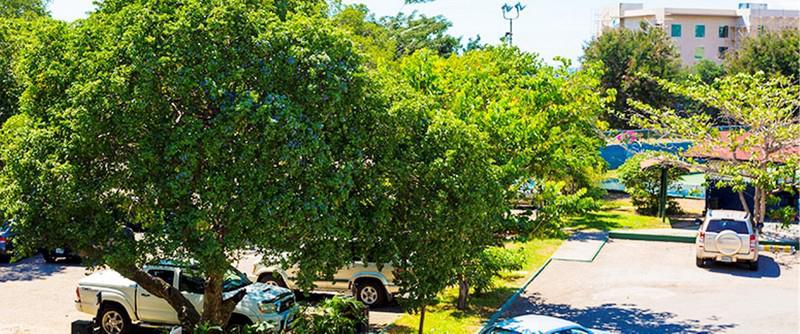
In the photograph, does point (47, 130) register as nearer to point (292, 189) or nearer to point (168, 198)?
point (168, 198)

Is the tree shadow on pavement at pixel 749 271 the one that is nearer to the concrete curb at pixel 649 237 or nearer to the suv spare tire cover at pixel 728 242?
the suv spare tire cover at pixel 728 242

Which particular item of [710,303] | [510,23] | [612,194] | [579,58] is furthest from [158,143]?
[579,58]

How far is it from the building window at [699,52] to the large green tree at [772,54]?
1687 cm

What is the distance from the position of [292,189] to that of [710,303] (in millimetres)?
11497

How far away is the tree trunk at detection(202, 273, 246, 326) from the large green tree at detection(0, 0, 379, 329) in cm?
186

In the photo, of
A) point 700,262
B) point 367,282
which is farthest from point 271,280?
point 700,262

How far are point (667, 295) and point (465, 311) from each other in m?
5.28

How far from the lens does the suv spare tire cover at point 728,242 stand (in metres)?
20.3

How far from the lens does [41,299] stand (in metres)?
17.6

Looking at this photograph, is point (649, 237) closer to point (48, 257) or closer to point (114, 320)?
point (114, 320)

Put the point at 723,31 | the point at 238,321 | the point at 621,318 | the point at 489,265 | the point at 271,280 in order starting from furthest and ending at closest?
the point at 723,31 → the point at 271,280 → the point at 621,318 → the point at 489,265 → the point at 238,321

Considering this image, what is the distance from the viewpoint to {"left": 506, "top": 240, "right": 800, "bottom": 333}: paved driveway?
1590 cm

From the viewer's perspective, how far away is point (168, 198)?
1048 cm

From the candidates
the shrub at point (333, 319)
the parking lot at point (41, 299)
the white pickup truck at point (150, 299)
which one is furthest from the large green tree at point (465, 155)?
the parking lot at point (41, 299)
